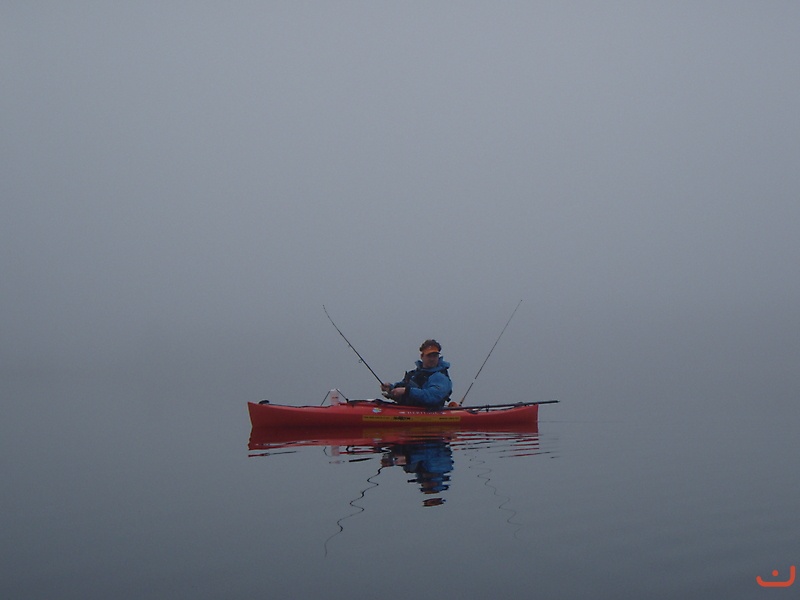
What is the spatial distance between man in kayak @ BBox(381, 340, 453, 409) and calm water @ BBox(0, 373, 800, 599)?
128 centimetres

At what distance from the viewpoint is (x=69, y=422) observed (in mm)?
27938

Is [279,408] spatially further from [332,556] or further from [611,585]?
[611,585]

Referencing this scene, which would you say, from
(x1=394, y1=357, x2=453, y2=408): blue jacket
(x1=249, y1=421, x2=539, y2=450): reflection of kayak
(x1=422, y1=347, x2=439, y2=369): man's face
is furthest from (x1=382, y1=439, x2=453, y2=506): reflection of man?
(x1=422, y1=347, x2=439, y2=369): man's face

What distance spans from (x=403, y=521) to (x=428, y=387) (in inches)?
375

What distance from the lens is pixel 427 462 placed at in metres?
12.8

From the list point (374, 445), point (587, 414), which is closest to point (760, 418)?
point (587, 414)

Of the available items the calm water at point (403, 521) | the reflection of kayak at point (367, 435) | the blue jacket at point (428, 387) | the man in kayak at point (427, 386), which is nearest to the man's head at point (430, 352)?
the man in kayak at point (427, 386)

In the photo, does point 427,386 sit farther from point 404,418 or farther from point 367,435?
point 367,435

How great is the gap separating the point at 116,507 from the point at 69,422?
66.6 feet

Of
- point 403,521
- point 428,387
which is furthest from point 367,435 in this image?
point 403,521

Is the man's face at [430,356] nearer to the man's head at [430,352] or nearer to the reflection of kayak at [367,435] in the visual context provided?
the man's head at [430,352]

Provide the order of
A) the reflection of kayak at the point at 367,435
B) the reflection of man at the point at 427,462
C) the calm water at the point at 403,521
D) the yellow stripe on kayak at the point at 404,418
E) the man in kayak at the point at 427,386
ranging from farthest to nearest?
the man in kayak at the point at 427,386
the yellow stripe on kayak at the point at 404,418
the reflection of kayak at the point at 367,435
the reflection of man at the point at 427,462
the calm water at the point at 403,521

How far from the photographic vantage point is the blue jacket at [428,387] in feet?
57.0

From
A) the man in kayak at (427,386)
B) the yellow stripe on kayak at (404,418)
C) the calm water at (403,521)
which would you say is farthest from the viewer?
the man in kayak at (427,386)
